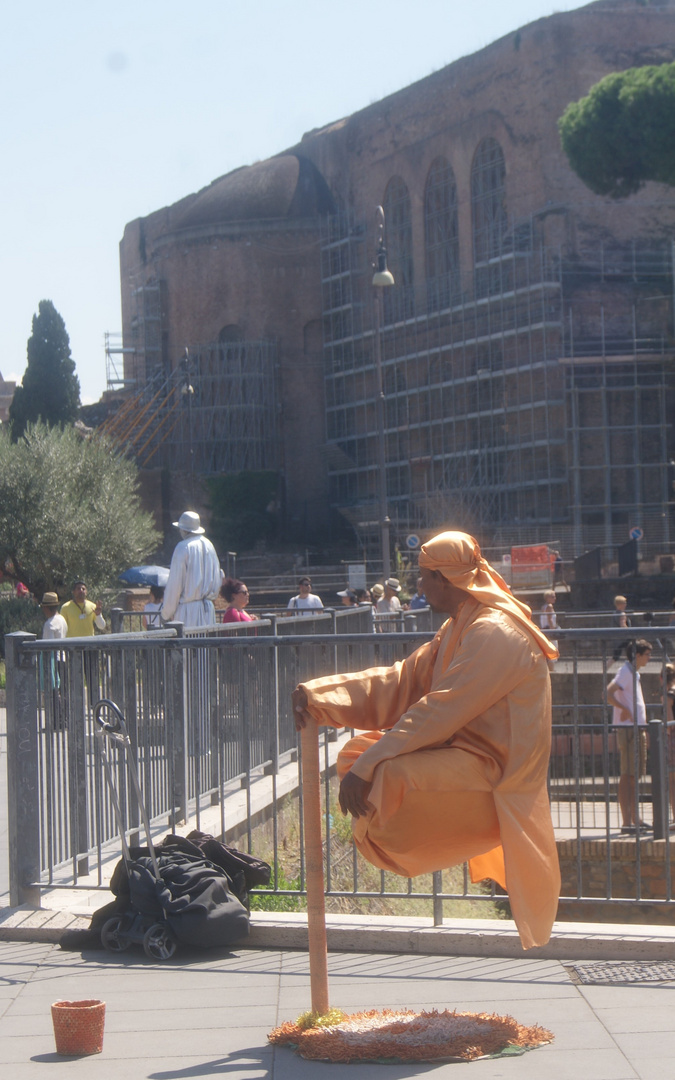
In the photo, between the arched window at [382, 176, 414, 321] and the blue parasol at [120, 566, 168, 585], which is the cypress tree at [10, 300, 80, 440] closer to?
the arched window at [382, 176, 414, 321]

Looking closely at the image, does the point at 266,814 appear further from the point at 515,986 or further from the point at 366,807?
the point at 366,807

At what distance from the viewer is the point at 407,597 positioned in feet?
87.9

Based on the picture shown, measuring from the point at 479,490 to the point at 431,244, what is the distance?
10.0 meters

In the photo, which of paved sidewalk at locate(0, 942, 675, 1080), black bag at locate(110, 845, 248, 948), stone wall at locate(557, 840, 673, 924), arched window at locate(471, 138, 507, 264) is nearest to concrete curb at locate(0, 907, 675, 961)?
paved sidewalk at locate(0, 942, 675, 1080)

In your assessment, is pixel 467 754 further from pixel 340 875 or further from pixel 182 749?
pixel 340 875

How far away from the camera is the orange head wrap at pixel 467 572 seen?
3852mm

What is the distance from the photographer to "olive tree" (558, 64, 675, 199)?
3459 centimetres

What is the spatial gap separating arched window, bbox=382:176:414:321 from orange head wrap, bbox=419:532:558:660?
136 ft

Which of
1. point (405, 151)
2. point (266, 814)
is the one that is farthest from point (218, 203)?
point (266, 814)

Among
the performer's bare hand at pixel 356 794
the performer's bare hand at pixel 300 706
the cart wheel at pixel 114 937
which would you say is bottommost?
the cart wheel at pixel 114 937

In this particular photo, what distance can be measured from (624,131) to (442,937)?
3400cm

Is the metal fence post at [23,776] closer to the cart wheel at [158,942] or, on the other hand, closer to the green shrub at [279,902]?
the cart wheel at [158,942]

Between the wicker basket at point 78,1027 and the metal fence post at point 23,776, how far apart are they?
166cm

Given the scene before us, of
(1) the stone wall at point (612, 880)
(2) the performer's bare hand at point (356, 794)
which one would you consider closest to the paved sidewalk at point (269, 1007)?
(2) the performer's bare hand at point (356, 794)
